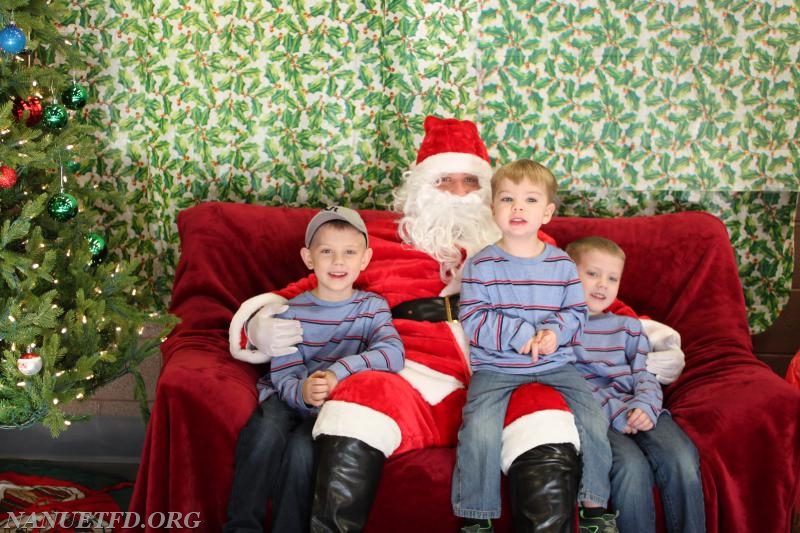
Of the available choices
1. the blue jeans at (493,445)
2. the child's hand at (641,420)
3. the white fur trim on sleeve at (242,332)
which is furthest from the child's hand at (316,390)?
the child's hand at (641,420)

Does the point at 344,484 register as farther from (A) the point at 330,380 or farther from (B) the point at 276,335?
(B) the point at 276,335

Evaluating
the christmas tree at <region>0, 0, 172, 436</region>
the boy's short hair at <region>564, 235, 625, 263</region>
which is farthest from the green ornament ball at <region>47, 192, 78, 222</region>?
the boy's short hair at <region>564, 235, 625, 263</region>

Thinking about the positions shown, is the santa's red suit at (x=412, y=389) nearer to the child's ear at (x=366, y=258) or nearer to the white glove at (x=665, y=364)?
the child's ear at (x=366, y=258)

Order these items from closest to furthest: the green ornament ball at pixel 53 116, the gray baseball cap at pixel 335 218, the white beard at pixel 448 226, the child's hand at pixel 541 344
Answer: the child's hand at pixel 541 344
the green ornament ball at pixel 53 116
the gray baseball cap at pixel 335 218
the white beard at pixel 448 226

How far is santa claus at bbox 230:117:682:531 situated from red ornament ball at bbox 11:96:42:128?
842 millimetres

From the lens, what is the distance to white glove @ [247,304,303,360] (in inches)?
87.3

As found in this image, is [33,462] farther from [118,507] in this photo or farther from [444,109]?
[444,109]

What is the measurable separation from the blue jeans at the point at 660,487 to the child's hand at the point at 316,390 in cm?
83

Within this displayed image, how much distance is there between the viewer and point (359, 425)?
195 centimetres

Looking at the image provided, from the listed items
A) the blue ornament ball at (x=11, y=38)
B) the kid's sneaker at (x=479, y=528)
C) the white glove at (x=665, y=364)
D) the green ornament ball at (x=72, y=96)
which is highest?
the blue ornament ball at (x=11, y=38)

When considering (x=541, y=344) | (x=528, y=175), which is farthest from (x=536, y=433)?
(x=528, y=175)

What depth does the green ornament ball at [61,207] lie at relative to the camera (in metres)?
2.16

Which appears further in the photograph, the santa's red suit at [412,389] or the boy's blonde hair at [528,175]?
the boy's blonde hair at [528,175]

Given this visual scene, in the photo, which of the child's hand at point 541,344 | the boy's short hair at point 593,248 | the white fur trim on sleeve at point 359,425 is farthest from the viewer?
the boy's short hair at point 593,248
